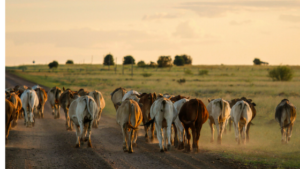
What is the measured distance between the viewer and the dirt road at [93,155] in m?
9.61

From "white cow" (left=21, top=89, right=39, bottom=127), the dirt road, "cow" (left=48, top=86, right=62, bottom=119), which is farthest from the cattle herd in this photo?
"cow" (left=48, top=86, right=62, bottom=119)

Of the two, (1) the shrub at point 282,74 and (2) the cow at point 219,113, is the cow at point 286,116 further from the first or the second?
(1) the shrub at point 282,74

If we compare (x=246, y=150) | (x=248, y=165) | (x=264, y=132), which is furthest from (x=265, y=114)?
(x=248, y=165)

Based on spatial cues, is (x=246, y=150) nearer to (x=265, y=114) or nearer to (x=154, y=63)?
(x=265, y=114)

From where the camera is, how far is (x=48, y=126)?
662 inches

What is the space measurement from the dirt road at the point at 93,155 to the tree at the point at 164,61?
10359 cm

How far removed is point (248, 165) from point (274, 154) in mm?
2253

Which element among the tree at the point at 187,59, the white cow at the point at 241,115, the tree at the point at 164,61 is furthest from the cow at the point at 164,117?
the tree at the point at 187,59

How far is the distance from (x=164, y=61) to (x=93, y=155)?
10777 centimetres

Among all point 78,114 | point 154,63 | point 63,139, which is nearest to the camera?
point 78,114

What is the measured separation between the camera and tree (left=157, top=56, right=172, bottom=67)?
386ft

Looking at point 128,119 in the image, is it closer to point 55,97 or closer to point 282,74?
point 55,97

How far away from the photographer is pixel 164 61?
11762cm

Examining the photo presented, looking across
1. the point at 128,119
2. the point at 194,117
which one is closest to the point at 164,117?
the point at 194,117
